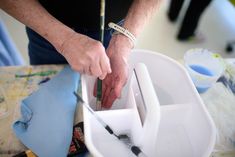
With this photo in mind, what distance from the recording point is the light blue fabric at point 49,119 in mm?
591

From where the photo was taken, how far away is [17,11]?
2.15ft

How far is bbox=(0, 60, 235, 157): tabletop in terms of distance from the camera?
0.65 meters

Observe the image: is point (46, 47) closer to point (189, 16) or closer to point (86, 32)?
point (86, 32)

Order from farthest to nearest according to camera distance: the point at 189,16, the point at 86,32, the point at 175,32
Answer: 1. the point at 175,32
2. the point at 189,16
3. the point at 86,32

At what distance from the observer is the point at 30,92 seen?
29.5 inches

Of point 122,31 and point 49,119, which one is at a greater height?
point 122,31

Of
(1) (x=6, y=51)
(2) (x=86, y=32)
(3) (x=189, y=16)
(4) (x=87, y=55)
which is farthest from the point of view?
(3) (x=189, y=16)

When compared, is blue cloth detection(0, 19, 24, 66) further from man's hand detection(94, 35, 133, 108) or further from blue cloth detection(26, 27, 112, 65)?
man's hand detection(94, 35, 133, 108)

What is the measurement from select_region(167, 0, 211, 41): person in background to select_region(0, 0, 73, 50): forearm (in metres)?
1.59

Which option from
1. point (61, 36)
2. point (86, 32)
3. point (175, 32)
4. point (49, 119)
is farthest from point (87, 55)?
point (175, 32)

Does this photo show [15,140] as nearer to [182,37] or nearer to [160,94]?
[160,94]

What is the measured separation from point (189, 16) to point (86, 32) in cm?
140

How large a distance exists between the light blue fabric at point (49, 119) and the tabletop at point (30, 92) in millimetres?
46

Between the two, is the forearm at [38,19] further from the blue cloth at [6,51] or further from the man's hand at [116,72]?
the blue cloth at [6,51]
